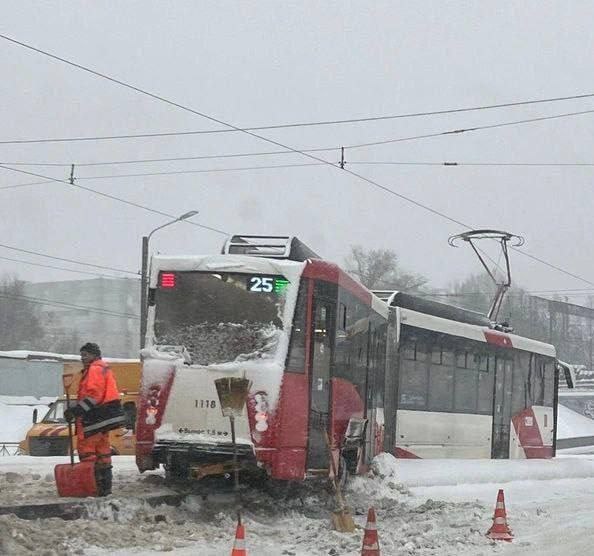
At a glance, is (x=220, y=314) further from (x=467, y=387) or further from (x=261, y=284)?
(x=467, y=387)

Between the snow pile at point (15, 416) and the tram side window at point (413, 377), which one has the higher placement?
the tram side window at point (413, 377)

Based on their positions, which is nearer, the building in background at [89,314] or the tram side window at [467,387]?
the tram side window at [467,387]

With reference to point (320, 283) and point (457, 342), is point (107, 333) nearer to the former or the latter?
point (457, 342)

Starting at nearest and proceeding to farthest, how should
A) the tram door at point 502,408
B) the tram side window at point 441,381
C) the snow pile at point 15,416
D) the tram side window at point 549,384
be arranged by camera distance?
the tram side window at point 441,381 < the tram door at point 502,408 < the tram side window at point 549,384 < the snow pile at point 15,416

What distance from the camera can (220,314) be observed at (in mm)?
11680

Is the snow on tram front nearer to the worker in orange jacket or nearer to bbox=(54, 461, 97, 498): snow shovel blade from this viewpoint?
the worker in orange jacket

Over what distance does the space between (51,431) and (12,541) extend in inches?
516

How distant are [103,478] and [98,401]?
2.69 ft

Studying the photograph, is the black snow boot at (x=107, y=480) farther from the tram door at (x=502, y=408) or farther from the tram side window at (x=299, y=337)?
the tram door at (x=502, y=408)

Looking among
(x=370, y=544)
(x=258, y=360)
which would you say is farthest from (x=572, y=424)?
(x=370, y=544)

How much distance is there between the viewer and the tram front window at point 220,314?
11430 mm

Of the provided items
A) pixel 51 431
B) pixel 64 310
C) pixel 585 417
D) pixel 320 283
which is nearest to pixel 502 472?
pixel 320 283

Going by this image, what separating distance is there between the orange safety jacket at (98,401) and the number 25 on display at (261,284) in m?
2.02

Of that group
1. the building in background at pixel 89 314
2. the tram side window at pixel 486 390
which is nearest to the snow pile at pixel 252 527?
the tram side window at pixel 486 390
